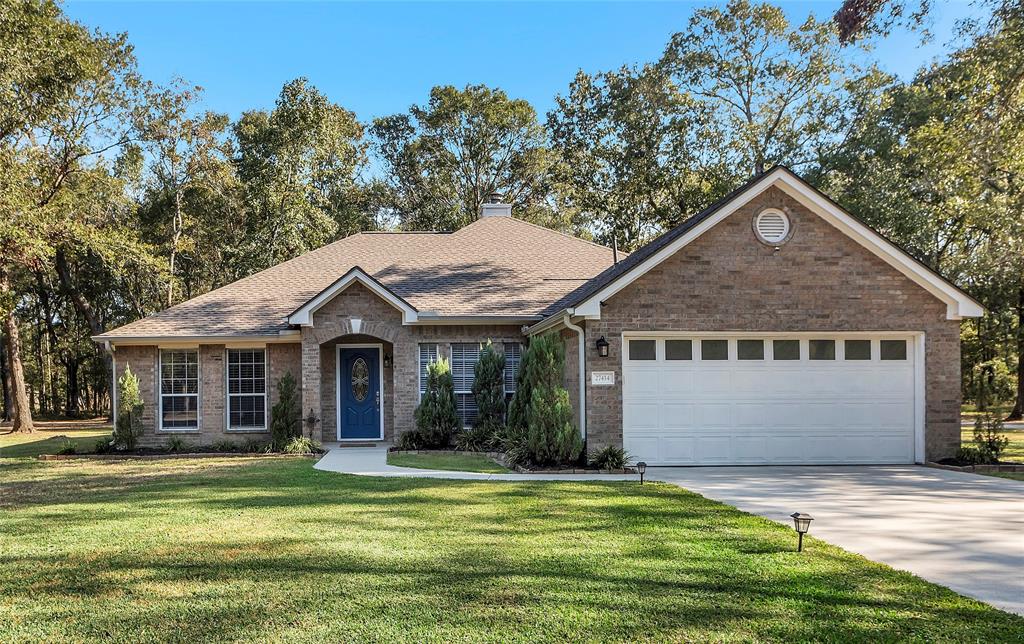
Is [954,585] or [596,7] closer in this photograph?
[954,585]

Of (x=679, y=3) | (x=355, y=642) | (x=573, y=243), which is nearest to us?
(x=355, y=642)

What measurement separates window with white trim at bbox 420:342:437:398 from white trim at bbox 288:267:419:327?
880mm

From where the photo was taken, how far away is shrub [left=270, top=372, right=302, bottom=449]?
1630 cm

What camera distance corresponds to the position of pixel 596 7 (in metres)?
19.2

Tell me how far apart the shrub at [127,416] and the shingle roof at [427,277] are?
122 cm

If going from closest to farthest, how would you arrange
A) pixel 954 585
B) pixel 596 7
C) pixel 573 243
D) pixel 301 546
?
pixel 954 585
pixel 301 546
pixel 596 7
pixel 573 243

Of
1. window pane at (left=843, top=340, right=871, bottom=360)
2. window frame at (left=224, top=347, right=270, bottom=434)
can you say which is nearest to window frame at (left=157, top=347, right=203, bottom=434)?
window frame at (left=224, top=347, right=270, bottom=434)

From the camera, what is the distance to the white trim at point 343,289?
16.0 m

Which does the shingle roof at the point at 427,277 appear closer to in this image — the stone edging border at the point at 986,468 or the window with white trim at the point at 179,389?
the window with white trim at the point at 179,389

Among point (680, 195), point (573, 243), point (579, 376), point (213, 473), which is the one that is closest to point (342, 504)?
point (213, 473)

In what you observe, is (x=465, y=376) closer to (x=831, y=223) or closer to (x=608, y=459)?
(x=608, y=459)

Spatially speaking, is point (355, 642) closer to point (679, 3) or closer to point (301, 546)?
point (301, 546)

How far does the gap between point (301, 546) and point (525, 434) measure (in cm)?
778

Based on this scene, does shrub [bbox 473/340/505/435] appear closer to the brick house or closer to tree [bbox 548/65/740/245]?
the brick house
